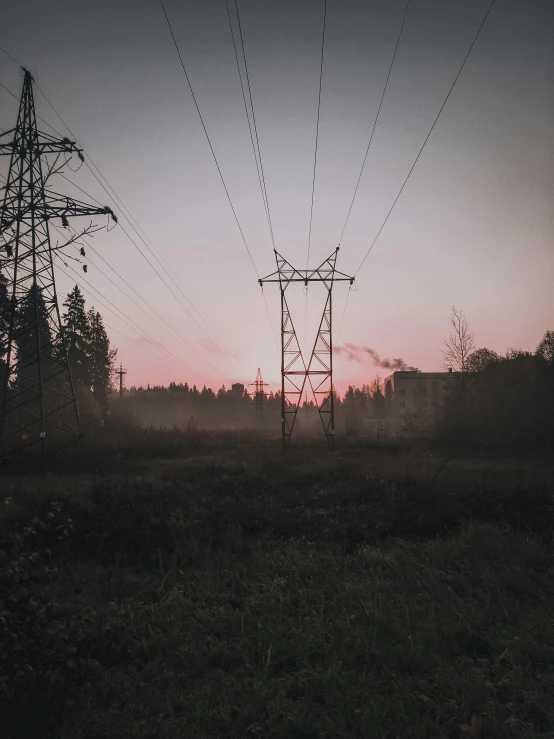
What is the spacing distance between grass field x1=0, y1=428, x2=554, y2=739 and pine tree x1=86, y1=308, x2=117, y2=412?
43.5 meters

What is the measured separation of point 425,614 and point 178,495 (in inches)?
300

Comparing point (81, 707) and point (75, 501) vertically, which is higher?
point (75, 501)

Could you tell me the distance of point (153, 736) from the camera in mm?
3891

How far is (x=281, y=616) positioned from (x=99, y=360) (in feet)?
174

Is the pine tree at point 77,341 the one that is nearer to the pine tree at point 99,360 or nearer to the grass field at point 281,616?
the pine tree at point 99,360

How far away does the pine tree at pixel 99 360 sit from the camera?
2080 inches

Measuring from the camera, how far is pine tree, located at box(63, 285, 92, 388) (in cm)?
4834

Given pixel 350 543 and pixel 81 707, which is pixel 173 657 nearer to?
pixel 81 707

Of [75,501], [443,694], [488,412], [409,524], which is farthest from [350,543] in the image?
[488,412]

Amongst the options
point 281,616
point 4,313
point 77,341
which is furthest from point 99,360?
point 281,616

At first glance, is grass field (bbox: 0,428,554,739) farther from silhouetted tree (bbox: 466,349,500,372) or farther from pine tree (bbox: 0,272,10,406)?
silhouetted tree (bbox: 466,349,500,372)

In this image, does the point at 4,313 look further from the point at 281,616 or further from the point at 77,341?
the point at 77,341

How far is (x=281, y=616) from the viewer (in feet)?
19.5

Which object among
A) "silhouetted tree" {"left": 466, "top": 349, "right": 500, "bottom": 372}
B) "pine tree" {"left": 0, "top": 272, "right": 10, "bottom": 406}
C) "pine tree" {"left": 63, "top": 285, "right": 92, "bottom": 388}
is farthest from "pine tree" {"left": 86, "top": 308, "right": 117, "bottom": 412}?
"silhouetted tree" {"left": 466, "top": 349, "right": 500, "bottom": 372}
